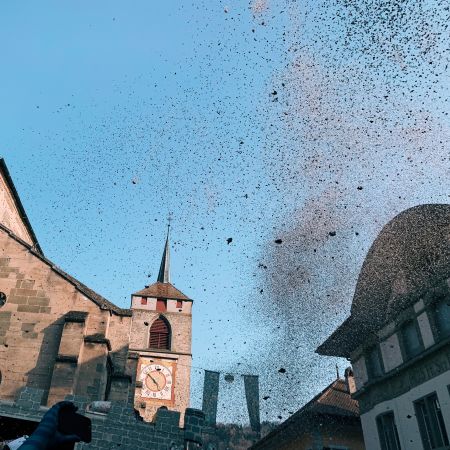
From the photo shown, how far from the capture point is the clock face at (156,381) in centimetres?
3697

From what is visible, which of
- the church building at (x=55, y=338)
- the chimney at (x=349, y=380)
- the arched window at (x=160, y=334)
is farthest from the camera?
the arched window at (x=160, y=334)

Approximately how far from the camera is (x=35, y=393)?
14398 mm

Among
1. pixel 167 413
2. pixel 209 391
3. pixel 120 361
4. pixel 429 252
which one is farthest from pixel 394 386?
pixel 120 361

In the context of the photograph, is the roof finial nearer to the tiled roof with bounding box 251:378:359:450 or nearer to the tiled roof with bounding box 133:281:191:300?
the tiled roof with bounding box 133:281:191:300

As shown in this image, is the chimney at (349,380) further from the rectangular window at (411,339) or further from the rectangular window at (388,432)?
the rectangular window at (411,339)

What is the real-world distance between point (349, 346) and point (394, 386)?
4.65m

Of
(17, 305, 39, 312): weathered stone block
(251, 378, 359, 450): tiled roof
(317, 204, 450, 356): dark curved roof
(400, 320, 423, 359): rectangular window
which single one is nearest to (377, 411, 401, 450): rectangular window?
(400, 320, 423, 359): rectangular window

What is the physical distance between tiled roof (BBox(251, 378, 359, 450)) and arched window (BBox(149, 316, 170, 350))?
16.8 meters

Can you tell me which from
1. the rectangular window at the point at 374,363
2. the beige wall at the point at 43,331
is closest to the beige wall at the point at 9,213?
the beige wall at the point at 43,331

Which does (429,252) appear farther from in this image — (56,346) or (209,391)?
(56,346)

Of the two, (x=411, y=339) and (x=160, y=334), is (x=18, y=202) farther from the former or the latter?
(x=411, y=339)

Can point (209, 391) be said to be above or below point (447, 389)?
above

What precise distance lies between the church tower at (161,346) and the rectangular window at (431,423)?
2159 centimetres

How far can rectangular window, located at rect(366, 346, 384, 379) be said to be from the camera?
21.1 meters
